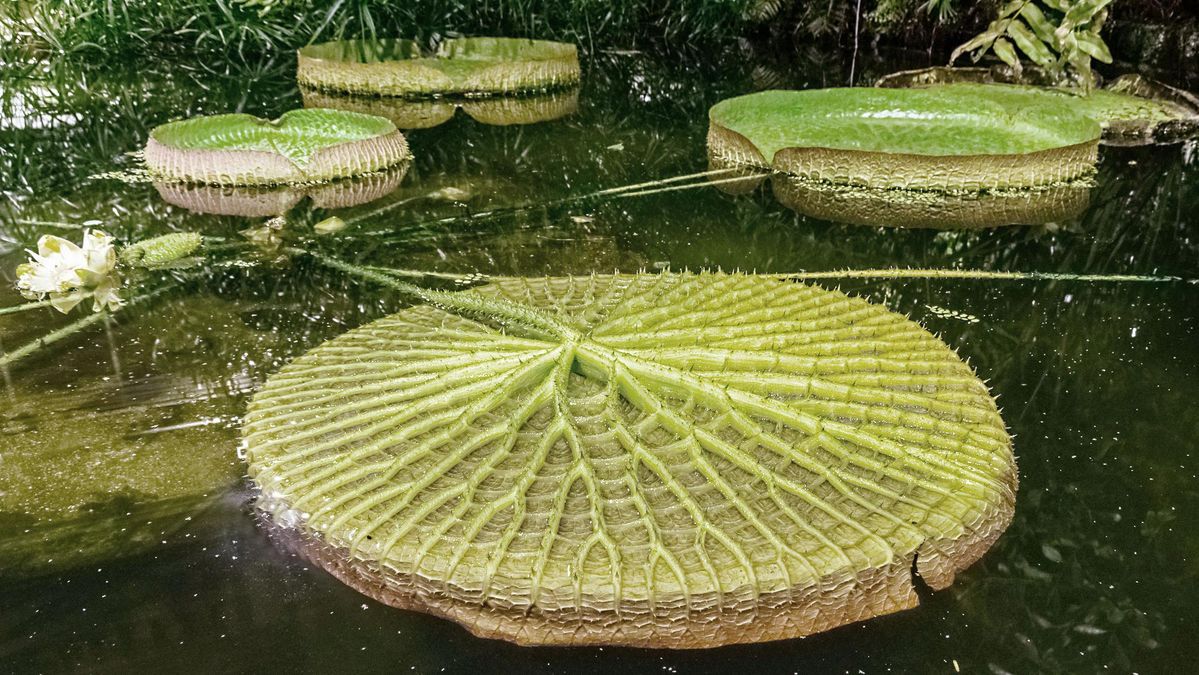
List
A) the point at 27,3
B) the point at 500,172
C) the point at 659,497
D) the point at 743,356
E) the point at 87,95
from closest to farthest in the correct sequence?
the point at 659,497 → the point at 743,356 → the point at 500,172 → the point at 87,95 → the point at 27,3

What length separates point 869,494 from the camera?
114 cm

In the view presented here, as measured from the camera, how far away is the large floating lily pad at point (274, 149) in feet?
8.94

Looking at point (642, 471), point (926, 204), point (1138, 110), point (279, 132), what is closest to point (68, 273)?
point (279, 132)

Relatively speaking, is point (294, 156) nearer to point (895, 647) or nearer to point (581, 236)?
point (581, 236)

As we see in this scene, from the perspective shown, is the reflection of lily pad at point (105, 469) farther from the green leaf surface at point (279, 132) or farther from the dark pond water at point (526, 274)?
the green leaf surface at point (279, 132)

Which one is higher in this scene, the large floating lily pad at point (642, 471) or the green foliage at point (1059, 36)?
the green foliage at point (1059, 36)

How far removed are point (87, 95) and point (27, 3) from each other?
1678 mm

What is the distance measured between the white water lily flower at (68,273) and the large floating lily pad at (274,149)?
829mm

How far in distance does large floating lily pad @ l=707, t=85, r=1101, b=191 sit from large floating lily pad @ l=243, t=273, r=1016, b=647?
1.32 meters

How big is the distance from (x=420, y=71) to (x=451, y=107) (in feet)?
1.05

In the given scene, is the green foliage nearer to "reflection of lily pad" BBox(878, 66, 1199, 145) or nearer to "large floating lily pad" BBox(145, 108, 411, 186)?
"reflection of lily pad" BBox(878, 66, 1199, 145)

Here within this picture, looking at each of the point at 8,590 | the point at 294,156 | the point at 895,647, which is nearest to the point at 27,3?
the point at 294,156

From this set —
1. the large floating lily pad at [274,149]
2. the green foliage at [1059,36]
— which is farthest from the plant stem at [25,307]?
the green foliage at [1059,36]

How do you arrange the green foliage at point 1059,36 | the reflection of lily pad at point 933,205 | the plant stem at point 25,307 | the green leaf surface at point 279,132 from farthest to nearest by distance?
the green foliage at point 1059,36 → the green leaf surface at point 279,132 → the reflection of lily pad at point 933,205 → the plant stem at point 25,307
